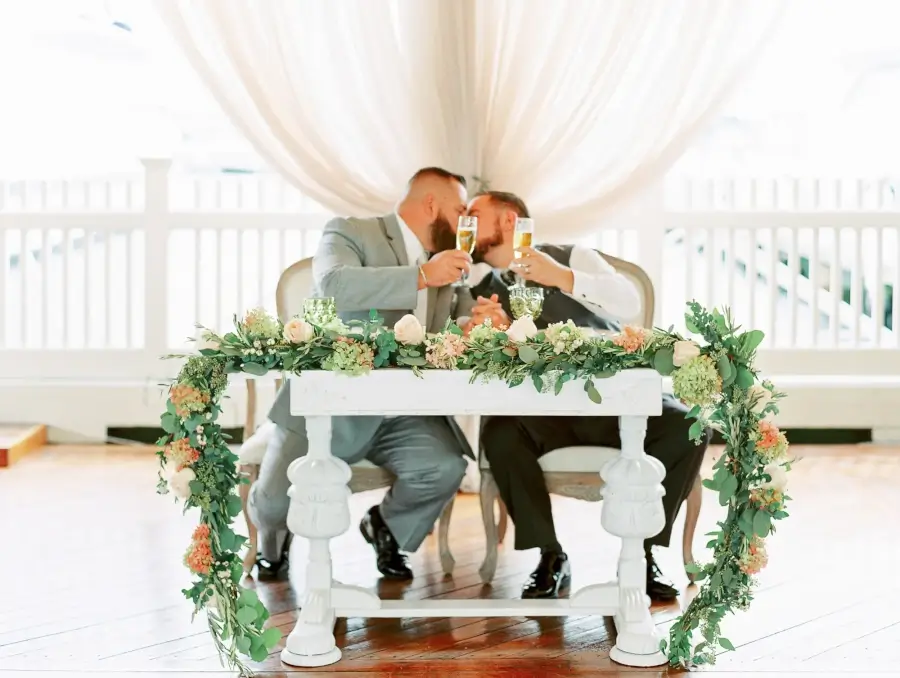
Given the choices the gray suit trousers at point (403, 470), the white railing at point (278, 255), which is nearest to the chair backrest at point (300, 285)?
the gray suit trousers at point (403, 470)

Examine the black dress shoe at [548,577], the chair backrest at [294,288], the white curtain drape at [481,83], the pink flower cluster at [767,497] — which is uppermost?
the white curtain drape at [481,83]

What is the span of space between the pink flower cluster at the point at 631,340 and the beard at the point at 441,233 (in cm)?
100

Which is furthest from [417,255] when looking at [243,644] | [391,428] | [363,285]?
[243,644]

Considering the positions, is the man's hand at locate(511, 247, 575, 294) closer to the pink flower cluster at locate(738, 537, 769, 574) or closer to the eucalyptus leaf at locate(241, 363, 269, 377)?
the eucalyptus leaf at locate(241, 363, 269, 377)

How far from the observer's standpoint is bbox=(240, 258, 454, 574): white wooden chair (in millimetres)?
3137

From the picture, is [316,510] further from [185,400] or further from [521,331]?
[521,331]

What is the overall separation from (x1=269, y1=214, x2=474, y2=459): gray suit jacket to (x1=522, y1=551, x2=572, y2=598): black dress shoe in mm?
351

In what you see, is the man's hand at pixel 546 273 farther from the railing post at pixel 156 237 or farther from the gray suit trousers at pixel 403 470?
the railing post at pixel 156 237

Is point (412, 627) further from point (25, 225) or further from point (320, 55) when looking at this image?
point (25, 225)

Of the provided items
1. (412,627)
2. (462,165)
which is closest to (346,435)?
(412,627)

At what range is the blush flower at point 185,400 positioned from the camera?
8.21 ft

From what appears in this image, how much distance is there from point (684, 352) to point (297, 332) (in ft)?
2.72

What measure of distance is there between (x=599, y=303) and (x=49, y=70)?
167 inches

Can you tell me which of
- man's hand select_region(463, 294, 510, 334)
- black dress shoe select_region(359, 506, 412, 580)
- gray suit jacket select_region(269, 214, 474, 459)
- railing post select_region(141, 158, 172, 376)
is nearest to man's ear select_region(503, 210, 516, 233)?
gray suit jacket select_region(269, 214, 474, 459)
